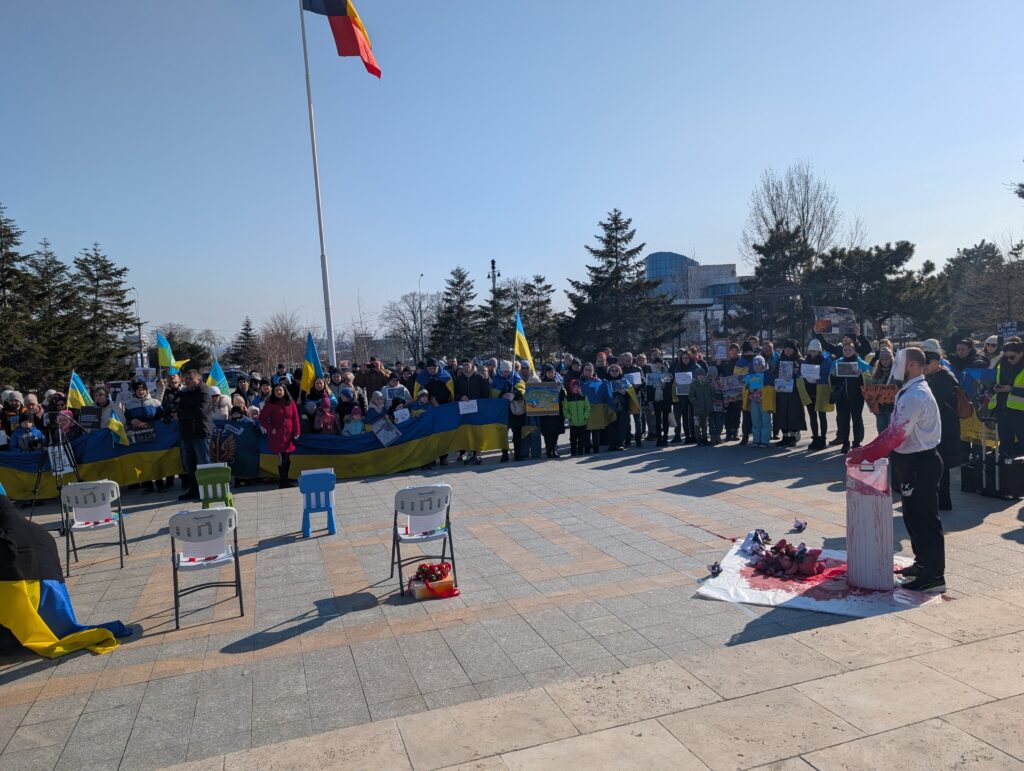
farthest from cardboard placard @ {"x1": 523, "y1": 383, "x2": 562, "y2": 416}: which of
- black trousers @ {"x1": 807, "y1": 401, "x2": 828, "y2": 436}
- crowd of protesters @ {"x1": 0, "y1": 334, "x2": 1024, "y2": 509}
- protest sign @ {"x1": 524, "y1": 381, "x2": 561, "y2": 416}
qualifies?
black trousers @ {"x1": 807, "y1": 401, "x2": 828, "y2": 436}

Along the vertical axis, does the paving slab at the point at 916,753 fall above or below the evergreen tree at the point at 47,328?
below

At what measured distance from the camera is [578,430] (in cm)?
1450

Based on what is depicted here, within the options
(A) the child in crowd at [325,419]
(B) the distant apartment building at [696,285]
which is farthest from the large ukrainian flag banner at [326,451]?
(B) the distant apartment building at [696,285]

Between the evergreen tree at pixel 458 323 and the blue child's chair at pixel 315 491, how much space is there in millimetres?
36269

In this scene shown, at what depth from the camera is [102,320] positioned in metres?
42.6

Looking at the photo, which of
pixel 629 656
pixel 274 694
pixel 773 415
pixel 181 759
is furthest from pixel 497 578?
pixel 773 415

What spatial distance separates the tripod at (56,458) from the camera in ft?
37.6

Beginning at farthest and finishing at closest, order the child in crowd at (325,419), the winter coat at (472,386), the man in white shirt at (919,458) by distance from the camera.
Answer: the winter coat at (472,386) → the child in crowd at (325,419) → the man in white shirt at (919,458)

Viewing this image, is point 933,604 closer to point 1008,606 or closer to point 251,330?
point 1008,606

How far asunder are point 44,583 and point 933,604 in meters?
7.16

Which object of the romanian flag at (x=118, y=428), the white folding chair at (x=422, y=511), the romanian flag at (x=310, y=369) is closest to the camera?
the white folding chair at (x=422, y=511)

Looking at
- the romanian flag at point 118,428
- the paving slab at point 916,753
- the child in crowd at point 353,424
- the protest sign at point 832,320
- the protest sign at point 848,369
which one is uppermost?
the protest sign at point 832,320

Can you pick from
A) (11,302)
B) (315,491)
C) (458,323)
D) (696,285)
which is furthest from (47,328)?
(696,285)

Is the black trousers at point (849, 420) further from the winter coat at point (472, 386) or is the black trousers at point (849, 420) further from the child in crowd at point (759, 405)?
the winter coat at point (472, 386)
